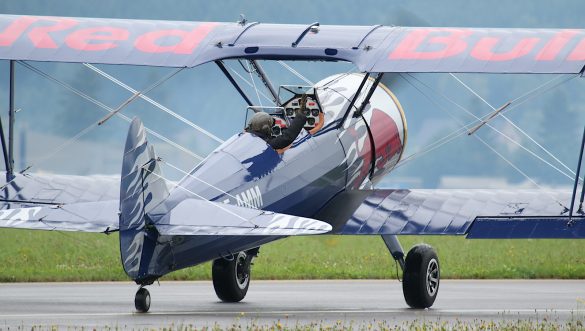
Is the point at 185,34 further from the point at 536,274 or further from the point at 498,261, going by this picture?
the point at 498,261

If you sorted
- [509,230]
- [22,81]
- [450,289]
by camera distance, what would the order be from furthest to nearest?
[22,81] < [450,289] < [509,230]

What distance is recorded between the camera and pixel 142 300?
1602 cm

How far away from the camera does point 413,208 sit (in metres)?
18.0

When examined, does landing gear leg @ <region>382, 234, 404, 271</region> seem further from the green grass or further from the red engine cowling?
the green grass

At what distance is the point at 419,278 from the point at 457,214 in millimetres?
873

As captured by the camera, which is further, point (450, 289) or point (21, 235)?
point (21, 235)

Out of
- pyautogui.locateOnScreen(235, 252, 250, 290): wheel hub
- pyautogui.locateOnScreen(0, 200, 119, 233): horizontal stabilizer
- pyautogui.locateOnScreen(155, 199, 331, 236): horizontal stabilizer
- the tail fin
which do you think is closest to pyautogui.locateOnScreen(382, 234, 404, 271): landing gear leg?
pyautogui.locateOnScreen(235, 252, 250, 290): wheel hub

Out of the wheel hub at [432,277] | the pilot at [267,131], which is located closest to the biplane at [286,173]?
the wheel hub at [432,277]

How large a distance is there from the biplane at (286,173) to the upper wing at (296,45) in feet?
0.08

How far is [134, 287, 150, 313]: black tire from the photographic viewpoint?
15961 millimetres

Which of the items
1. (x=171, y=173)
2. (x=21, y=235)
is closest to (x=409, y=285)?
(x=21, y=235)

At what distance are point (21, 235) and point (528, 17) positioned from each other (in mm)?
93477

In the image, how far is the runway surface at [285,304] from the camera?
52.4 ft

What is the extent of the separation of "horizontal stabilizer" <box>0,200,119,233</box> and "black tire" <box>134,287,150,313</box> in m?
1.15
